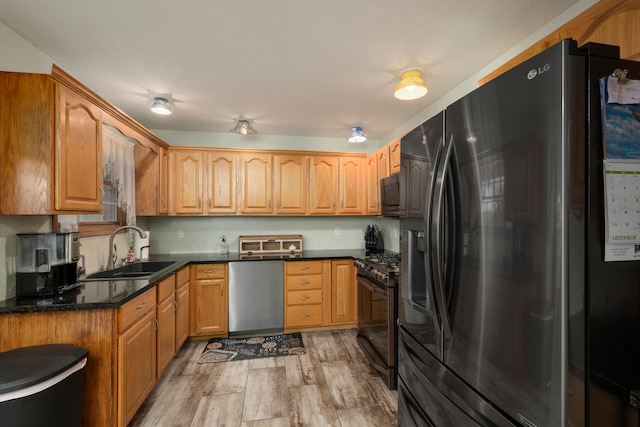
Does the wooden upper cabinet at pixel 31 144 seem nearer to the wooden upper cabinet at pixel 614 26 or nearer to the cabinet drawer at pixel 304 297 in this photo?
the cabinet drawer at pixel 304 297

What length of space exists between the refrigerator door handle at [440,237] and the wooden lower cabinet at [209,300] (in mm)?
2631

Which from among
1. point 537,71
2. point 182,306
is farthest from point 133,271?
point 537,71

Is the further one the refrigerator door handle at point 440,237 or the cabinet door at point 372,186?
the cabinet door at point 372,186

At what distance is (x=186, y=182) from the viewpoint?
136 inches

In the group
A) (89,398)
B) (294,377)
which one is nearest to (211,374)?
(294,377)

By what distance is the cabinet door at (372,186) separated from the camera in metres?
3.55

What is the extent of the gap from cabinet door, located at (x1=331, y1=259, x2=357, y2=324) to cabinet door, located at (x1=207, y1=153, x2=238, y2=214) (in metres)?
1.50

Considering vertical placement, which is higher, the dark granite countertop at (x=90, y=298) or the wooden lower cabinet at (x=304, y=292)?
the dark granite countertop at (x=90, y=298)

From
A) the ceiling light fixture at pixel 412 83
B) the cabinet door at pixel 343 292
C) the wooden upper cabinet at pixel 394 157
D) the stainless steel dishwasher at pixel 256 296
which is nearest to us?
the ceiling light fixture at pixel 412 83

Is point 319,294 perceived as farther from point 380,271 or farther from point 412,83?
point 412,83

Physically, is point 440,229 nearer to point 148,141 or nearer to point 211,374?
point 211,374

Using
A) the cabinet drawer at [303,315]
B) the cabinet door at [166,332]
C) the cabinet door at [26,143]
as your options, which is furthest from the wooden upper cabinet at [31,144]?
the cabinet drawer at [303,315]

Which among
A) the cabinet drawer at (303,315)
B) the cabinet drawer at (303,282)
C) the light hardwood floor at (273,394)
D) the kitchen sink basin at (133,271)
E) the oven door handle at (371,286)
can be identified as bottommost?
the light hardwood floor at (273,394)

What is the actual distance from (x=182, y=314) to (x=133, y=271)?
67 cm
